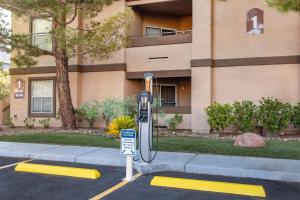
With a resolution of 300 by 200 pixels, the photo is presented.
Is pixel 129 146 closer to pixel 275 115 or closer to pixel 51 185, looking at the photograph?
pixel 51 185

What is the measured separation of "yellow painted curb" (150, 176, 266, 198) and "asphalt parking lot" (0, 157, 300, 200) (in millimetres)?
162

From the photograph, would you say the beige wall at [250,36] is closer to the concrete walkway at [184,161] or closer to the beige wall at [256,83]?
the beige wall at [256,83]

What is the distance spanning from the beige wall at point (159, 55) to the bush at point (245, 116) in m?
3.16

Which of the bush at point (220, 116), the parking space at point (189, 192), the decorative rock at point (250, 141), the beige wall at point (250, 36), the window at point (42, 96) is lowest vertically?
the parking space at point (189, 192)

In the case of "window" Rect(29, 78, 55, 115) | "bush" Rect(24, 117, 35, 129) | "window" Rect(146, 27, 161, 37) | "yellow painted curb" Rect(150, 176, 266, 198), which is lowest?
"yellow painted curb" Rect(150, 176, 266, 198)

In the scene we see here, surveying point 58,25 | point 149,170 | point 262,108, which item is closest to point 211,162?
point 149,170

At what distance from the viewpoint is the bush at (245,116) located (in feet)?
44.8

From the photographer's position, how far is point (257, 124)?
45.5ft

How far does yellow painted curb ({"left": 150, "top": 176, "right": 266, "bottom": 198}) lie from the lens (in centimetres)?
617

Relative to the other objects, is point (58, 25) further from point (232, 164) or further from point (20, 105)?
point (232, 164)

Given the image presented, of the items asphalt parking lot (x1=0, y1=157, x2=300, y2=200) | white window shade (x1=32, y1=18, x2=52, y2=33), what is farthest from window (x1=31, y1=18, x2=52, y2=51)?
asphalt parking lot (x1=0, y1=157, x2=300, y2=200)

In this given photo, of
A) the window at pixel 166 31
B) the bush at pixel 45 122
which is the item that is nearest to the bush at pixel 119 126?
the bush at pixel 45 122

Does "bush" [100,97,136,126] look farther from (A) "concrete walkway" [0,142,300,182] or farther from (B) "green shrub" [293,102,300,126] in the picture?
(B) "green shrub" [293,102,300,126]

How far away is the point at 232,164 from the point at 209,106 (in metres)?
6.67
